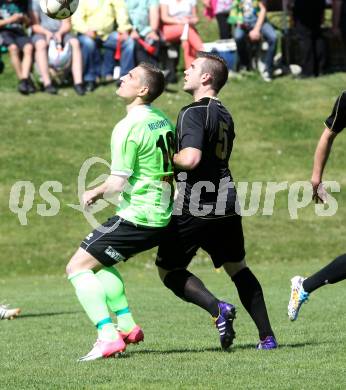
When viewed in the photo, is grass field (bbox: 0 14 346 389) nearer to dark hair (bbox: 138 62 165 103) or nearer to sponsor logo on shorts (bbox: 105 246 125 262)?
sponsor logo on shorts (bbox: 105 246 125 262)

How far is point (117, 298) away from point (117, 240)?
55 cm

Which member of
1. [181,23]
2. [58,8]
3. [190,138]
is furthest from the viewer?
[181,23]

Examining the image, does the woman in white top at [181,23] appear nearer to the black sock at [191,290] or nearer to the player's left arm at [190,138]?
the black sock at [191,290]

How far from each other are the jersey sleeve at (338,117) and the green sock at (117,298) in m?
1.93

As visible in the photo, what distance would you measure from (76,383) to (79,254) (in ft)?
4.42

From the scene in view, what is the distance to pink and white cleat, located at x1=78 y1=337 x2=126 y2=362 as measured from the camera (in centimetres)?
746

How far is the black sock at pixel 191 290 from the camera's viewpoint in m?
7.61

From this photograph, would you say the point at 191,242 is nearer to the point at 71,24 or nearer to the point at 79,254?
the point at 79,254

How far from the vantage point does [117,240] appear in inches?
295

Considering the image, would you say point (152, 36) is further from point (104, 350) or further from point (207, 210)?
point (104, 350)

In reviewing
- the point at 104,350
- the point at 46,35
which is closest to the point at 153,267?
the point at 46,35

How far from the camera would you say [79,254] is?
7543mm

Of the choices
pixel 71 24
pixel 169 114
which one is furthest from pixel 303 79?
pixel 71 24

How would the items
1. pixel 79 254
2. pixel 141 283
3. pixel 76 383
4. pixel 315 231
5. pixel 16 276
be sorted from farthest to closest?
1. pixel 315 231
2. pixel 16 276
3. pixel 141 283
4. pixel 79 254
5. pixel 76 383
